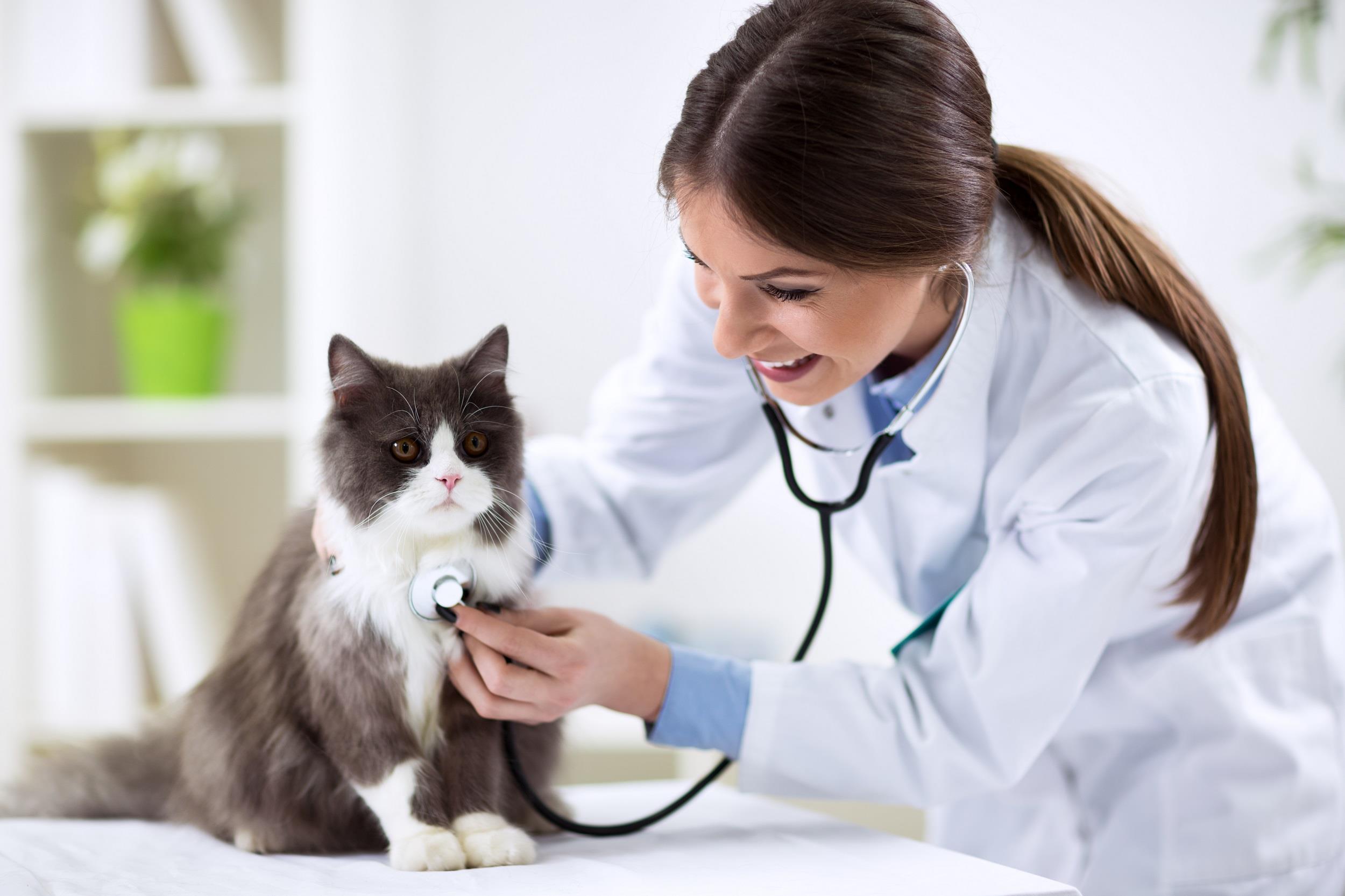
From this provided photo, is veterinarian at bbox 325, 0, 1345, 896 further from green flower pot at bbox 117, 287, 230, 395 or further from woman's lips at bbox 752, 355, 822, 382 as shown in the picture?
green flower pot at bbox 117, 287, 230, 395

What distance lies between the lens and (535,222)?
2055 mm

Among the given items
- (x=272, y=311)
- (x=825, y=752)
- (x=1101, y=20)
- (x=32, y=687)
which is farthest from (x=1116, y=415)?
(x=32, y=687)

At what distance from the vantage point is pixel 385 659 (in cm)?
85

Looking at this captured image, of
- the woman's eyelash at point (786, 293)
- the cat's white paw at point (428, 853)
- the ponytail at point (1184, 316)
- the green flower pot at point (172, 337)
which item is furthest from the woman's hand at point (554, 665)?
the green flower pot at point (172, 337)

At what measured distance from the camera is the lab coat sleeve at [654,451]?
47.2 inches

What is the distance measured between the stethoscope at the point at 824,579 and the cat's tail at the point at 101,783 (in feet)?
1.31

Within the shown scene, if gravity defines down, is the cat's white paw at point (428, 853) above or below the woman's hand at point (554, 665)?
below

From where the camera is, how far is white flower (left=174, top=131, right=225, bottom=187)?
189cm

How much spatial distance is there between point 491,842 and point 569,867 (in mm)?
66

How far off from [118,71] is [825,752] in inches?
69.0

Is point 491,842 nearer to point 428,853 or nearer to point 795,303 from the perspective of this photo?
point 428,853

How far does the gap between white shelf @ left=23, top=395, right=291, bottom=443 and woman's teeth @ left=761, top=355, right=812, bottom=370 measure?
1.18 m

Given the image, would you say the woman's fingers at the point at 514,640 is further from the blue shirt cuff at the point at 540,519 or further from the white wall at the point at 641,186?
the white wall at the point at 641,186

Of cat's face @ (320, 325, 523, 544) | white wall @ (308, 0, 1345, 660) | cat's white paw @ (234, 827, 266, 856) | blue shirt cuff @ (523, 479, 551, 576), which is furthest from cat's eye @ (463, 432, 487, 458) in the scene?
white wall @ (308, 0, 1345, 660)
